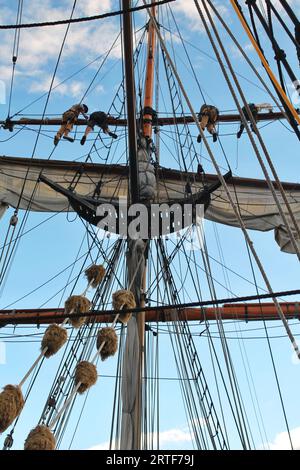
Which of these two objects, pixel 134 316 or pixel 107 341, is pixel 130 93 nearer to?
pixel 134 316

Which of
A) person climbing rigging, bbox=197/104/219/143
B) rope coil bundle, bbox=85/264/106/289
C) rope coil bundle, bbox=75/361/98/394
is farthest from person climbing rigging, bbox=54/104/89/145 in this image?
rope coil bundle, bbox=75/361/98/394

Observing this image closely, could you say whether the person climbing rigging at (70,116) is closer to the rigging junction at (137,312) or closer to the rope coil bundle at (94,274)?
the rigging junction at (137,312)

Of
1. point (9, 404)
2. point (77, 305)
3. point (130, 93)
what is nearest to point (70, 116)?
point (130, 93)

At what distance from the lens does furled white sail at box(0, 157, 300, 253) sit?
8.72 m

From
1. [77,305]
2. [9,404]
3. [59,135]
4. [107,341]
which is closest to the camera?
[9,404]

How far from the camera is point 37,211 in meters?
8.84

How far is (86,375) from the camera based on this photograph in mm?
3621

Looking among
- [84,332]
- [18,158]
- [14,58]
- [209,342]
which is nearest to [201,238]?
[209,342]

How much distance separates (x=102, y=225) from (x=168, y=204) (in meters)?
0.72

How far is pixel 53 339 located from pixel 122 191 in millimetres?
5619

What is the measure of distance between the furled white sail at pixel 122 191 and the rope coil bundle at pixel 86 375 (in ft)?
16.3

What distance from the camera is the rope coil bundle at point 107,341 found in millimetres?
3963
